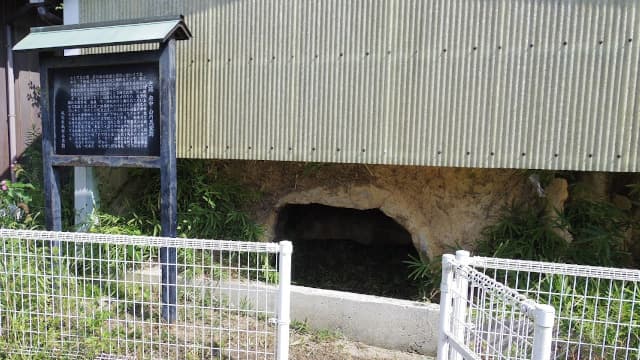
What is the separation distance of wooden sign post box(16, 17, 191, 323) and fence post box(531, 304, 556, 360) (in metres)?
3.14

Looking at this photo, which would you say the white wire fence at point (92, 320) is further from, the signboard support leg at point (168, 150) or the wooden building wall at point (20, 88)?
the wooden building wall at point (20, 88)

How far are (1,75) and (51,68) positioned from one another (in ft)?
10.7

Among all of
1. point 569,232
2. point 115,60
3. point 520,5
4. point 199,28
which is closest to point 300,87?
point 199,28

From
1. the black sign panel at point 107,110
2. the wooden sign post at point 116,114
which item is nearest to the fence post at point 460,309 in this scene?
the wooden sign post at point 116,114

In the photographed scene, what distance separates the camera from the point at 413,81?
13.3 feet

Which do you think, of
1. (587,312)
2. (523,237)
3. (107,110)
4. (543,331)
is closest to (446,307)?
(543,331)

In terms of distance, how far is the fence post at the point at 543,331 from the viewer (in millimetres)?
1635

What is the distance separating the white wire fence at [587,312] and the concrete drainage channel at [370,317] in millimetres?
869

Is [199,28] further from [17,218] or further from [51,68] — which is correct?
[17,218]

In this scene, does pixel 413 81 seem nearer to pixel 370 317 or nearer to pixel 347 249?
pixel 370 317

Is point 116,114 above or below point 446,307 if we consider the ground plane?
above

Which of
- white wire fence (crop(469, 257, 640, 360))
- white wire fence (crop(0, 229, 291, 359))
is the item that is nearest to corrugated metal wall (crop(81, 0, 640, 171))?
white wire fence (crop(469, 257, 640, 360))

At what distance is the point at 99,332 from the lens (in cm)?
342

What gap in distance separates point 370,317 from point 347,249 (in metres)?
3.47
